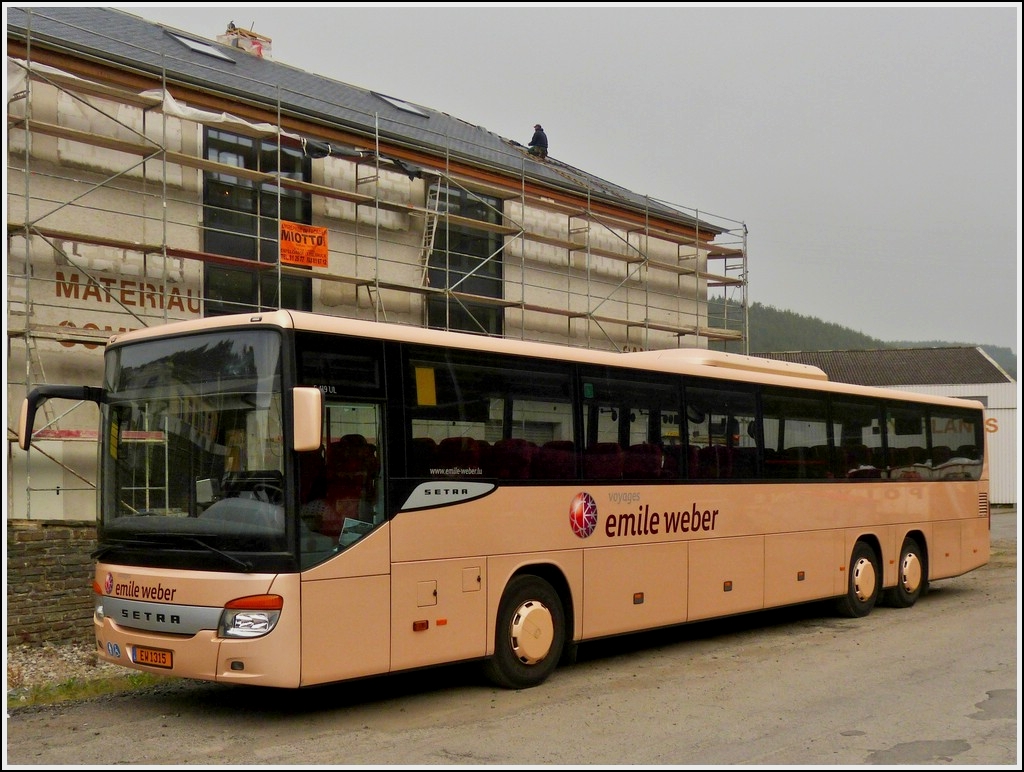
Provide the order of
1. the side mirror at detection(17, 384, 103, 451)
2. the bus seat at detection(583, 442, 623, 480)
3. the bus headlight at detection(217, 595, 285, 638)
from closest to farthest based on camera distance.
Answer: the bus headlight at detection(217, 595, 285, 638) → the side mirror at detection(17, 384, 103, 451) → the bus seat at detection(583, 442, 623, 480)

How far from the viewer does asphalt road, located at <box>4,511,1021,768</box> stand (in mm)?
7289

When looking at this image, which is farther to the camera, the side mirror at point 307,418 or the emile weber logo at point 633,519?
the emile weber logo at point 633,519

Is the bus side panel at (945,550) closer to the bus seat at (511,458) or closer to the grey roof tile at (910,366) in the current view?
the bus seat at (511,458)

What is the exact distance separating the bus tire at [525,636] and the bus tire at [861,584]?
6247 millimetres

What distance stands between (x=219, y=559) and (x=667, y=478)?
5301mm

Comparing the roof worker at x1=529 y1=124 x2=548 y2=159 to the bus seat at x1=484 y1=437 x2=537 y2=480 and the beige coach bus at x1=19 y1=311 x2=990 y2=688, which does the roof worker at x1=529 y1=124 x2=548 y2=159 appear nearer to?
the beige coach bus at x1=19 y1=311 x2=990 y2=688

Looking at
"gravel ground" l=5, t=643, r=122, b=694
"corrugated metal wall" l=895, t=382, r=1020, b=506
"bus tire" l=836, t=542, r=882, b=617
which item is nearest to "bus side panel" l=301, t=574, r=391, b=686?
"gravel ground" l=5, t=643, r=122, b=694

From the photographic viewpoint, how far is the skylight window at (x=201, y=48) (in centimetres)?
2178

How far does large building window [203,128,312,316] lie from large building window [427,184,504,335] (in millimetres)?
3040

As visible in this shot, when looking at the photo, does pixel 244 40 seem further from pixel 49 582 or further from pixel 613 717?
pixel 613 717

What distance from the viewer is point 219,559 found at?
7992 mm

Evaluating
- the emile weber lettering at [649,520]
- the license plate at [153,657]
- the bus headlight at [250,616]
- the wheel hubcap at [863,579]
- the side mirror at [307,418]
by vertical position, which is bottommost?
the wheel hubcap at [863,579]

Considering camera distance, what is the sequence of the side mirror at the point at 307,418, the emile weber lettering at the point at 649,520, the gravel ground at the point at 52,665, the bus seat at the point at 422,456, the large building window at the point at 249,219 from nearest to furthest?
the side mirror at the point at 307,418 → the bus seat at the point at 422,456 → the emile weber lettering at the point at 649,520 → the gravel ground at the point at 52,665 → the large building window at the point at 249,219

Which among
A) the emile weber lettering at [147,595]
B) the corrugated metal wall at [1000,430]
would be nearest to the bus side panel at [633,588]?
the emile weber lettering at [147,595]
